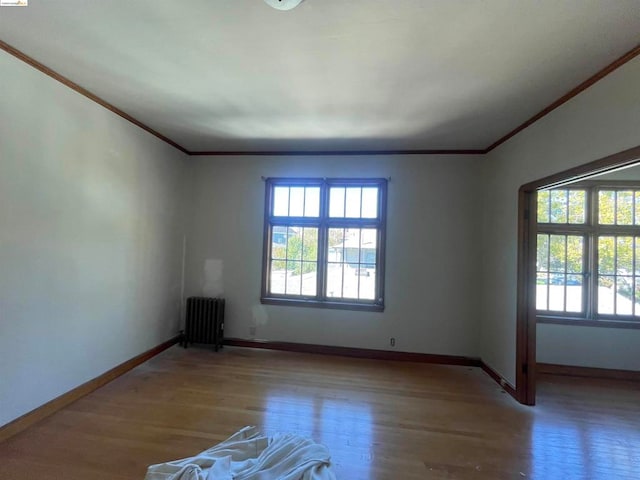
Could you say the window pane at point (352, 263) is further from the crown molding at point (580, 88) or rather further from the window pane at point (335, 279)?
the crown molding at point (580, 88)

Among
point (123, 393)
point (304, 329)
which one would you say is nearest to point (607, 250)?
point (304, 329)

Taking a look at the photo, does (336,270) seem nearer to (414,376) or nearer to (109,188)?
(414,376)

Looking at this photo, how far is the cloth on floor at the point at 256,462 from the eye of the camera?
1693 millimetres

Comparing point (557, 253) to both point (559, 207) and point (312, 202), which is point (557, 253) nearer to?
point (559, 207)

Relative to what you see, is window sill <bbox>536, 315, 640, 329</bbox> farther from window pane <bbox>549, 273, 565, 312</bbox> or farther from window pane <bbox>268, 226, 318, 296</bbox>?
window pane <bbox>268, 226, 318, 296</bbox>

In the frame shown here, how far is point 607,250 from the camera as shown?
3.54m

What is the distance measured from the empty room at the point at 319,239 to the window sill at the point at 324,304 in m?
0.05

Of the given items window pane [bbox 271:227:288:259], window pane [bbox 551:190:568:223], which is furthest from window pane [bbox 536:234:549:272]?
window pane [bbox 271:227:288:259]

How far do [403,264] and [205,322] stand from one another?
8.81ft

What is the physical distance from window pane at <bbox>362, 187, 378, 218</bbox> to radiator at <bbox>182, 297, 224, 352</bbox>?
2.25m

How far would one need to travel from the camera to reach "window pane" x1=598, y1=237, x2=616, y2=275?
3.53 m

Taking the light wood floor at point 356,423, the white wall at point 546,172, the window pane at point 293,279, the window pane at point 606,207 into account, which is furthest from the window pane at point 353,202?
the window pane at point 606,207

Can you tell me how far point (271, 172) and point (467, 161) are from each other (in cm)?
253

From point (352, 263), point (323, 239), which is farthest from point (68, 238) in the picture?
point (352, 263)
